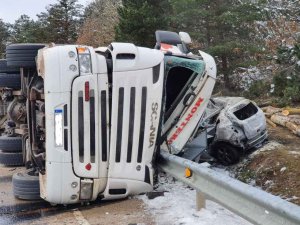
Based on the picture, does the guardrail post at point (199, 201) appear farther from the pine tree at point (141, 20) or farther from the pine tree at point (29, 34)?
the pine tree at point (29, 34)

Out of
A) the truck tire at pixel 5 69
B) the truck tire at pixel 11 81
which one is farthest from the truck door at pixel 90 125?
the truck tire at pixel 5 69

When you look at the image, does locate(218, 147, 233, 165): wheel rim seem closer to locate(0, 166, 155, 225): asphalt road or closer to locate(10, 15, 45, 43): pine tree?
locate(0, 166, 155, 225): asphalt road

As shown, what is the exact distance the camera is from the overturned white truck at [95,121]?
14.9 feet

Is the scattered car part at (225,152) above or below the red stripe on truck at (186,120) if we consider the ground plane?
below

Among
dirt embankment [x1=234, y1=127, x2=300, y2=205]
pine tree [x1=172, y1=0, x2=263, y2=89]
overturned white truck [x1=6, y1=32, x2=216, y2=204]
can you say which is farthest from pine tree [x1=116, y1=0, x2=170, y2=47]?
overturned white truck [x1=6, y1=32, x2=216, y2=204]

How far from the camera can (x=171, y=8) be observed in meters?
23.0

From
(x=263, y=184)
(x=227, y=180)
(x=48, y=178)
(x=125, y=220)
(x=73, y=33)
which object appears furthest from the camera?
(x=73, y=33)

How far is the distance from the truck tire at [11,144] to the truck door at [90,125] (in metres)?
2.05

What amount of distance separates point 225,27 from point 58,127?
17656mm

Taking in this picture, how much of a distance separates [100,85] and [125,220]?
1.39 meters

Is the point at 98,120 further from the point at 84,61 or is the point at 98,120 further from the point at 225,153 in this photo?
the point at 225,153

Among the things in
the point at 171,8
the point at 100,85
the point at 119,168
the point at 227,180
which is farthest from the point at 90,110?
the point at 171,8

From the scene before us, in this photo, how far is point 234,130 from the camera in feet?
22.6

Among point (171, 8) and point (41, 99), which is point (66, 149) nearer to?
point (41, 99)
